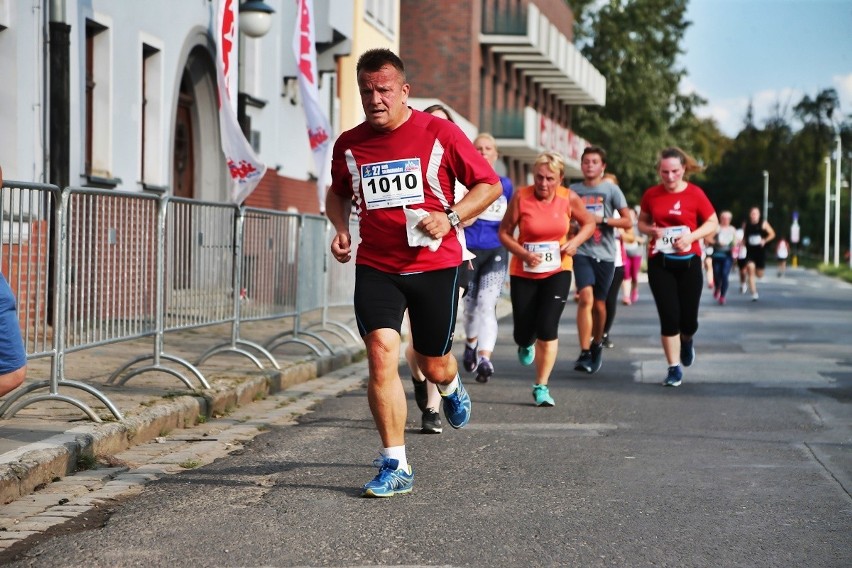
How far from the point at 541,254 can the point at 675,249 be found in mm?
1693

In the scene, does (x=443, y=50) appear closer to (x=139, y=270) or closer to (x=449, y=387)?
(x=139, y=270)

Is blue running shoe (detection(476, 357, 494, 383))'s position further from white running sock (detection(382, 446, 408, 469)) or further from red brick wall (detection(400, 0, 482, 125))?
red brick wall (detection(400, 0, 482, 125))

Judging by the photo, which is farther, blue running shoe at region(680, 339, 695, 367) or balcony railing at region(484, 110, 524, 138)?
balcony railing at region(484, 110, 524, 138)

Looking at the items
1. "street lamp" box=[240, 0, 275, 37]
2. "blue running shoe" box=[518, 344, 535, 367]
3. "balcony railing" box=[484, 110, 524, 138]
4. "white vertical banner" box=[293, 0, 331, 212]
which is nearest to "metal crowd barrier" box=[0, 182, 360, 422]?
"blue running shoe" box=[518, 344, 535, 367]

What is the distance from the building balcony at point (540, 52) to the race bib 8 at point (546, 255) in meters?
38.2

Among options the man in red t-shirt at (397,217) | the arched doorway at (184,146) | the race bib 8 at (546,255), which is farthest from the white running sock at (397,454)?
the arched doorway at (184,146)

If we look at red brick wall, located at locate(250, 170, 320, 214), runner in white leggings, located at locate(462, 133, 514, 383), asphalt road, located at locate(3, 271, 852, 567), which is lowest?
asphalt road, located at locate(3, 271, 852, 567)

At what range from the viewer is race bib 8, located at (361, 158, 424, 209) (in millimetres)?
6988

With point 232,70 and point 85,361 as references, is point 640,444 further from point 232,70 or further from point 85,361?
point 232,70

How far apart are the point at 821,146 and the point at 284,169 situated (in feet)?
316

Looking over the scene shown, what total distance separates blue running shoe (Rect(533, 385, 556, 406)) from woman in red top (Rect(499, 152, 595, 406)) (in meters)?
0.07

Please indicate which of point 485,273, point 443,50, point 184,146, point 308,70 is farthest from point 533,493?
point 443,50

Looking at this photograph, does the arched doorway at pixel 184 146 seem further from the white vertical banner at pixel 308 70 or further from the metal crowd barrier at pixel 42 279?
the metal crowd barrier at pixel 42 279

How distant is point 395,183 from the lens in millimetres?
6996
